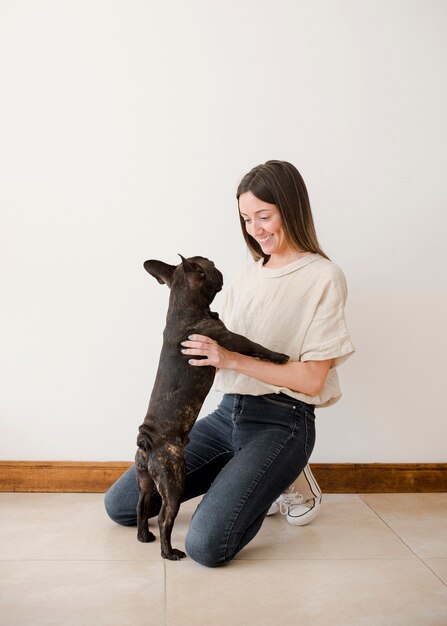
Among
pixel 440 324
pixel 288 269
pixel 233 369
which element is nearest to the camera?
pixel 233 369

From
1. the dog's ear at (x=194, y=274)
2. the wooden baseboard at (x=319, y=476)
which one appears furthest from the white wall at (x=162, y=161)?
the dog's ear at (x=194, y=274)

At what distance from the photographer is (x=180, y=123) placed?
324 cm

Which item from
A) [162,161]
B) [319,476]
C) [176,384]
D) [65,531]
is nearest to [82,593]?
[65,531]

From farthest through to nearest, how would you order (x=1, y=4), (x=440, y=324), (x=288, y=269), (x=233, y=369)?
(x=440, y=324), (x=1, y=4), (x=288, y=269), (x=233, y=369)

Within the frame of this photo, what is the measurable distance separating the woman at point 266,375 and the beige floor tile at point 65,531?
0.13 m

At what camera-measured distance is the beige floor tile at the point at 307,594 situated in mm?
2090

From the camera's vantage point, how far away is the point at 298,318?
2.69m

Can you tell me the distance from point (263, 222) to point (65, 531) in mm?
1346

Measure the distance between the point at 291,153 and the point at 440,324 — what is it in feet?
3.33

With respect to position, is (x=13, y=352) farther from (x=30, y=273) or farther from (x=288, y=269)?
(x=288, y=269)

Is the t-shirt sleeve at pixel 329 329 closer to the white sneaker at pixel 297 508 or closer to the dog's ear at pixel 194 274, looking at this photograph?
the dog's ear at pixel 194 274

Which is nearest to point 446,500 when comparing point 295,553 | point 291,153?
point 295,553

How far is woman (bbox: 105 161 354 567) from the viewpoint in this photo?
249 cm

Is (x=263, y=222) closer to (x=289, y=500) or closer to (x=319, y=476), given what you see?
(x=289, y=500)
